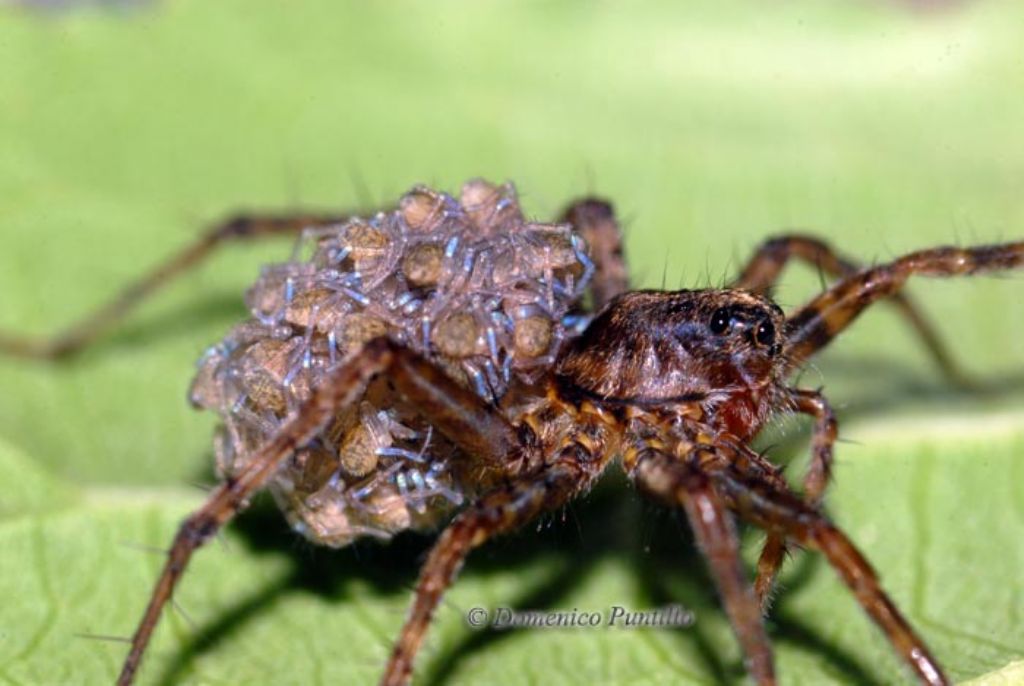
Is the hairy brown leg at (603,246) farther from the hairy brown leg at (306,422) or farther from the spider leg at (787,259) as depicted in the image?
the hairy brown leg at (306,422)

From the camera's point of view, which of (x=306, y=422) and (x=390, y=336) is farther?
(x=390, y=336)

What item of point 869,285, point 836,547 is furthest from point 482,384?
point 869,285

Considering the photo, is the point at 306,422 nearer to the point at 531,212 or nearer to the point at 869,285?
the point at 869,285

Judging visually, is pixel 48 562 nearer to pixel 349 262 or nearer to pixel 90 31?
pixel 349 262

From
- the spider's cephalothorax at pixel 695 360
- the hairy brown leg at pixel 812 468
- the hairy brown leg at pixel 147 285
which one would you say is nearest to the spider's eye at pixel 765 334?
the spider's cephalothorax at pixel 695 360

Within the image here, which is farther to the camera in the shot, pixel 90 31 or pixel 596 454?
pixel 90 31

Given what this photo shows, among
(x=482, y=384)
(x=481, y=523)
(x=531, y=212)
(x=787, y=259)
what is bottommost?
(x=481, y=523)

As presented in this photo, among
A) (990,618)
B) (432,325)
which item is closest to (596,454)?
(432,325)
